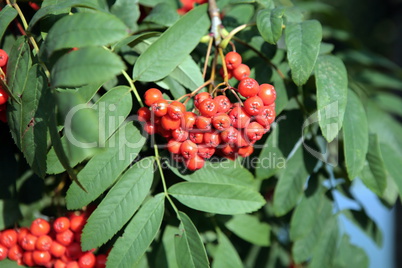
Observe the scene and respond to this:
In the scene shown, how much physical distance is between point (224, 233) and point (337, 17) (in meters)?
1.14

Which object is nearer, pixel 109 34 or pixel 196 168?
pixel 109 34

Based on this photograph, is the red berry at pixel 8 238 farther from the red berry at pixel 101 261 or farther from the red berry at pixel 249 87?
the red berry at pixel 249 87

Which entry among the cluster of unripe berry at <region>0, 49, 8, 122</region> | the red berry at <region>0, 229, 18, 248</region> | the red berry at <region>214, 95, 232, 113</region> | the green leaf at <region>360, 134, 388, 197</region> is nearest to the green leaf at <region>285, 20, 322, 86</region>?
the red berry at <region>214, 95, 232, 113</region>

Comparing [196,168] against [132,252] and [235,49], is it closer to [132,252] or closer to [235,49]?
[132,252]

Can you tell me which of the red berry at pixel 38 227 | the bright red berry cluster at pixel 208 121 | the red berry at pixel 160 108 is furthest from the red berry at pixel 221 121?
the red berry at pixel 38 227

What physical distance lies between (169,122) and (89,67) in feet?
0.91

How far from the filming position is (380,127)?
1.54 meters

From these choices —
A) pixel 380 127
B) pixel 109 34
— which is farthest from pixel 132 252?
pixel 380 127

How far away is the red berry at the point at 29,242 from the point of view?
1077 mm

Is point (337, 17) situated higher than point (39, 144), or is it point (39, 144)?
point (39, 144)

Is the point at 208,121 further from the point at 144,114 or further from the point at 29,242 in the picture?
the point at 29,242

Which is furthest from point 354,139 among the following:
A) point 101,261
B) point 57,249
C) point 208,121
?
point 57,249

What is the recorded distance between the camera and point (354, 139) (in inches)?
41.1

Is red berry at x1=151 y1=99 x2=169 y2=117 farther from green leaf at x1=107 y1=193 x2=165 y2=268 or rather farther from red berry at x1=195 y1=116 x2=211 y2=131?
green leaf at x1=107 y1=193 x2=165 y2=268
